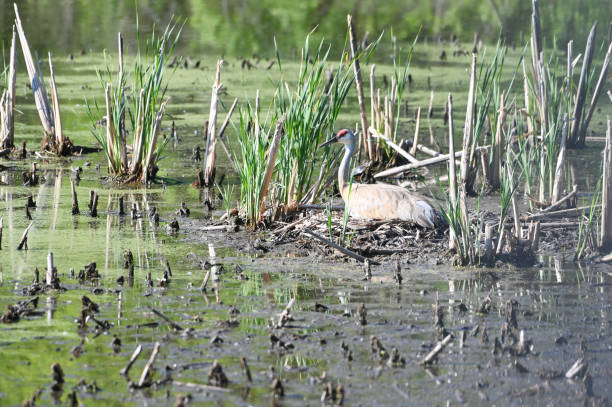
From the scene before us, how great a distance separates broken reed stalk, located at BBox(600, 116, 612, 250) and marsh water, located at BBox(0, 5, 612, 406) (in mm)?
317

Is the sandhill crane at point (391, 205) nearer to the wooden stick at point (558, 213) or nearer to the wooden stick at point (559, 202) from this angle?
the wooden stick at point (558, 213)

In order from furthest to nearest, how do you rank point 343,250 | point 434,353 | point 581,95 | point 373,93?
point 373,93, point 581,95, point 343,250, point 434,353

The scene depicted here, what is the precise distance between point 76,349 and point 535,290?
9.52 feet

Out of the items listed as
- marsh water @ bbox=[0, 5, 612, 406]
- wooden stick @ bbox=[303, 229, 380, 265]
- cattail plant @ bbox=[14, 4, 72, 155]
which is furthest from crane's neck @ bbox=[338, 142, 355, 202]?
cattail plant @ bbox=[14, 4, 72, 155]

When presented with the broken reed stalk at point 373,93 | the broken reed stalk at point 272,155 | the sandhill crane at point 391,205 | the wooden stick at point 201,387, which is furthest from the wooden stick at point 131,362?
the broken reed stalk at point 373,93

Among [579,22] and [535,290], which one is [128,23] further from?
[535,290]

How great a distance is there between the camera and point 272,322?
536 cm

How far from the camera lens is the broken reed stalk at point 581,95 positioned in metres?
9.05

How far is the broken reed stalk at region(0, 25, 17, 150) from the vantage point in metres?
10.0

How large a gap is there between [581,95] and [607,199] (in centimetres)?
293

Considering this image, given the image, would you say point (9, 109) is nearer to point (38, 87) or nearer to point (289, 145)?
point (38, 87)

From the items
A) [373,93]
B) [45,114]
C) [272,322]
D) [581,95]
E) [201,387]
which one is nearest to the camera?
[201,387]

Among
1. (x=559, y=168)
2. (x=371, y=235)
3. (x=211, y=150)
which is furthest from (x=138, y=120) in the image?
(x=559, y=168)

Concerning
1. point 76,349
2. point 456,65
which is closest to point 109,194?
point 76,349
